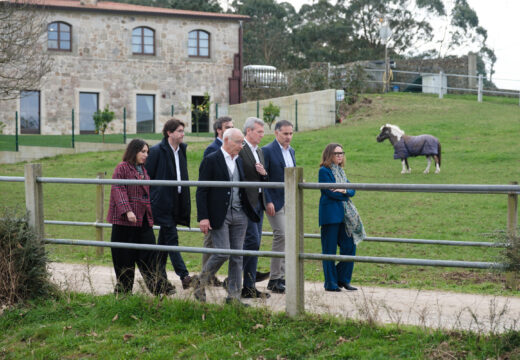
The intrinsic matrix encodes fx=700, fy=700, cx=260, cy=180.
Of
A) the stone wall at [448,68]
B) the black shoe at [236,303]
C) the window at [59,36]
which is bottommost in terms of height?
the black shoe at [236,303]

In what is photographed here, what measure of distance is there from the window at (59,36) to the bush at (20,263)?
3133 centimetres

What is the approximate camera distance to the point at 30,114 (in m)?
36.2

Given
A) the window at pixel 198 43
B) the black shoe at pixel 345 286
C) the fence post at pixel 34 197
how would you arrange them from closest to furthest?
the fence post at pixel 34 197, the black shoe at pixel 345 286, the window at pixel 198 43

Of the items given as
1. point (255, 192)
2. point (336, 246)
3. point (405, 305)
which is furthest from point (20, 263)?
point (405, 305)

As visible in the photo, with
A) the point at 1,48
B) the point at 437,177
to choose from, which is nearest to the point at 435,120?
the point at 437,177

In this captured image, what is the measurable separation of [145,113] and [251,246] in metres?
30.9

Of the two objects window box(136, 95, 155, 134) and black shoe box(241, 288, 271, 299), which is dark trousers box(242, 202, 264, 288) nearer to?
black shoe box(241, 288, 271, 299)

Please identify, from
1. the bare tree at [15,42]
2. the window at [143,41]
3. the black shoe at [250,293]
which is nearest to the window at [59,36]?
the window at [143,41]

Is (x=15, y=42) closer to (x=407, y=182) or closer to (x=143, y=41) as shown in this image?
(x=407, y=182)

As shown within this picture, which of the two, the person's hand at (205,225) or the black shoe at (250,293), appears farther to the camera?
the black shoe at (250,293)

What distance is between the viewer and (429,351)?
5082 millimetres

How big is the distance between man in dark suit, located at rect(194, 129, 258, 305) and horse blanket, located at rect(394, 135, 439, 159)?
12928 millimetres

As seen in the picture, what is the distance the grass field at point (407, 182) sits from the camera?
9.81m

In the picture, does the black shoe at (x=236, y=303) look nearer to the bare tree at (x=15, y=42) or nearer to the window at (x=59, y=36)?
the bare tree at (x=15, y=42)
